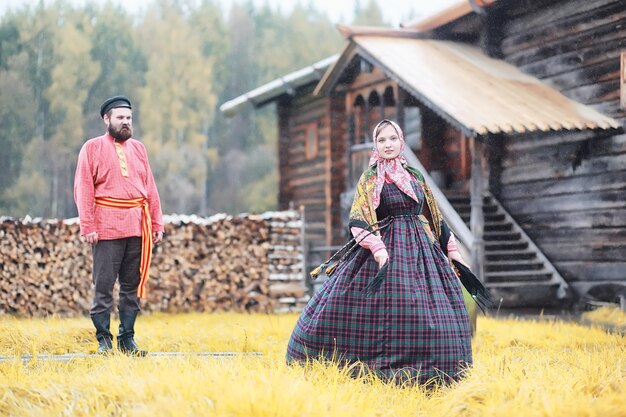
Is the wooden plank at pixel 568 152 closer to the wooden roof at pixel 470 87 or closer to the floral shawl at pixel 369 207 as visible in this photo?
the wooden roof at pixel 470 87

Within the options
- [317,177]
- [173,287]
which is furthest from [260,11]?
[173,287]

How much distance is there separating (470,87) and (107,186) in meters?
5.86

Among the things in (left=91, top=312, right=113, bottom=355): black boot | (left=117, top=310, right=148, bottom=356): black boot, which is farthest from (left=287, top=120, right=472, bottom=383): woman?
(left=91, top=312, right=113, bottom=355): black boot

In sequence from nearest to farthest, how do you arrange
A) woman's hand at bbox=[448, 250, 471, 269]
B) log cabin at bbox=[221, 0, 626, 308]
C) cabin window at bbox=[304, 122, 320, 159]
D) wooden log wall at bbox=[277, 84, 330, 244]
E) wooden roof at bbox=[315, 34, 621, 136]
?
1. woman's hand at bbox=[448, 250, 471, 269]
2. wooden roof at bbox=[315, 34, 621, 136]
3. log cabin at bbox=[221, 0, 626, 308]
4. wooden log wall at bbox=[277, 84, 330, 244]
5. cabin window at bbox=[304, 122, 320, 159]

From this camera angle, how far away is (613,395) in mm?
3742

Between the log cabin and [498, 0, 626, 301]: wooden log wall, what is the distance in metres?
0.02

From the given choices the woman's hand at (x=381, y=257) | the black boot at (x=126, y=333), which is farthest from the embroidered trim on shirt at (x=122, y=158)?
the woman's hand at (x=381, y=257)

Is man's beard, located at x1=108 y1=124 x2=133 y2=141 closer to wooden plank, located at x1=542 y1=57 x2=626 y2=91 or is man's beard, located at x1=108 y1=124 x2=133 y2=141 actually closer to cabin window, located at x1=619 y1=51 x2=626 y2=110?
cabin window, located at x1=619 y1=51 x2=626 y2=110

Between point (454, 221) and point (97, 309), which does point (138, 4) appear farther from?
point (97, 309)

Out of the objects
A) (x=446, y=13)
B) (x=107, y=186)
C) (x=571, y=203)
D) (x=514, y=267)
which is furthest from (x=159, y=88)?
(x=107, y=186)

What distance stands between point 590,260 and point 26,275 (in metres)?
6.98

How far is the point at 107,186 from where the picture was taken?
5738 mm

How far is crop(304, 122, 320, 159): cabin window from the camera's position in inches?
648

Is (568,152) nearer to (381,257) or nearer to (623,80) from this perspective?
(623,80)
